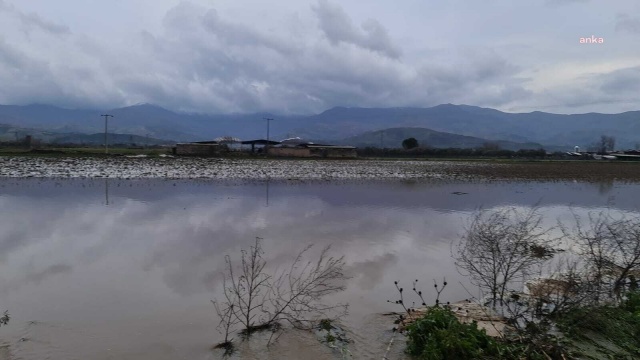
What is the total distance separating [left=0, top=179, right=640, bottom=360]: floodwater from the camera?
271 inches

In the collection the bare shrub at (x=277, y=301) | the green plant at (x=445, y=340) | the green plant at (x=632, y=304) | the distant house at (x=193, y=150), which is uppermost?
the distant house at (x=193, y=150)

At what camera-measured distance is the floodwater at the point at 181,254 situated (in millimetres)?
6879

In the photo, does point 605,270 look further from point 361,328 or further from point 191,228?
point 191,228

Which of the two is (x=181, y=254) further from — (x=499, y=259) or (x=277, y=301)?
(x=499, y=259)

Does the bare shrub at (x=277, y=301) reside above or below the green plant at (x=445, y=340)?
below

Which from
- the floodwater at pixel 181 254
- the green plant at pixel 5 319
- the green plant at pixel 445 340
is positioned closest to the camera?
the green plant at pixel 445 340

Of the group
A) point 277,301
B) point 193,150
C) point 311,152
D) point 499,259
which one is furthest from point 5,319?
point 311,152

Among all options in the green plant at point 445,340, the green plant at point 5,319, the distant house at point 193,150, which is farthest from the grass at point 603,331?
the distant house at point 193,150

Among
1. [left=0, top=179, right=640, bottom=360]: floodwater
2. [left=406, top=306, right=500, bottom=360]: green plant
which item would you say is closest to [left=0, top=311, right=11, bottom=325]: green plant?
[left=0, top=179, right=640, bottom=360]: floodwater

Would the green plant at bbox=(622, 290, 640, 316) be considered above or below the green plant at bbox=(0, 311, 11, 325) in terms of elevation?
above

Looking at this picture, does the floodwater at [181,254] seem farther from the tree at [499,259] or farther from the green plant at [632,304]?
the green plant at [632,304]

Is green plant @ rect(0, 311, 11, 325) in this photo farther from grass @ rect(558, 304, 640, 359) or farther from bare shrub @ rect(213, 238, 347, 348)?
grass @ rect(558, 304, 640, 359)

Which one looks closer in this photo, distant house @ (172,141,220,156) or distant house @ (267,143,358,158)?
distant house @ (172,141,220,156)

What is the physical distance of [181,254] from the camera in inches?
447
